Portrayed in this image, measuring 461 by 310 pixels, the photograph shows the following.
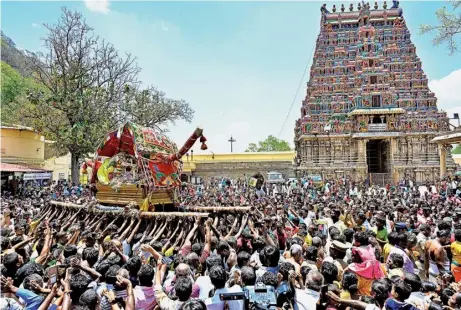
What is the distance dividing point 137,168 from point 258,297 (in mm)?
6780

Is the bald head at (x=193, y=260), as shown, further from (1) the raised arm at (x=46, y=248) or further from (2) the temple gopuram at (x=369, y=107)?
(2) the temple gopuram at (x=369, y=107)

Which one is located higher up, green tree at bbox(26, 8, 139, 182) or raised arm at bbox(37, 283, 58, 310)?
green tree at bbox(26, 8, 139, 182)

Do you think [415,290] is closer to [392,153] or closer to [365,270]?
[365,270]

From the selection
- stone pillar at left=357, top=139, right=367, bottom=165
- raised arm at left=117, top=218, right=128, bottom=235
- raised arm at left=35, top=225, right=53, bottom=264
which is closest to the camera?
raised arm at left=35, top=225, right=53, bottom=264

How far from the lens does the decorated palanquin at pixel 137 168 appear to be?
8.95 metres

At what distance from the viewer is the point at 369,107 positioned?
3109cm

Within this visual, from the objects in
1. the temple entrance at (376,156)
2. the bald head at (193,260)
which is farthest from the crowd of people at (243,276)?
the temple entrance at (376,156)

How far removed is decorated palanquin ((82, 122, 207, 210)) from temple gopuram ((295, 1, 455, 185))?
78.9 ft

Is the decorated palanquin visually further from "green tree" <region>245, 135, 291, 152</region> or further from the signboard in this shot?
"green tree" <region>245, 135, 291, 152</region>

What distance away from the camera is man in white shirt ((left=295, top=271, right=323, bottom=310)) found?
3355 mm

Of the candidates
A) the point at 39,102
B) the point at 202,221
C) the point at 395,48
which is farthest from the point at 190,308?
the point at 395,48

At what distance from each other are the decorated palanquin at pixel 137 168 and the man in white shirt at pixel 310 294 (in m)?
5.72

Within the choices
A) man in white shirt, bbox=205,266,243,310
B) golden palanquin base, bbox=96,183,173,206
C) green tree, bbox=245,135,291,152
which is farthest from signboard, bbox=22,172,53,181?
green tree, bbox=245,135,291,152

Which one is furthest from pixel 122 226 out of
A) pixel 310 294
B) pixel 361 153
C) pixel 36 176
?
pixel 361 153
